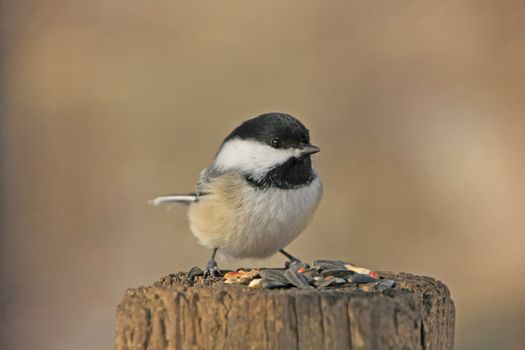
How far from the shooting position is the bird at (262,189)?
304 centimetres

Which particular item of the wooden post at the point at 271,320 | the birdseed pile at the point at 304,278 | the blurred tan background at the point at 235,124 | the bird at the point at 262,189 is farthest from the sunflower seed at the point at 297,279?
the blurred tan background at the point at 235,124

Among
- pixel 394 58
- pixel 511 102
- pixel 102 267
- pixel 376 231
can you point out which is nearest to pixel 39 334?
pixel 102 267

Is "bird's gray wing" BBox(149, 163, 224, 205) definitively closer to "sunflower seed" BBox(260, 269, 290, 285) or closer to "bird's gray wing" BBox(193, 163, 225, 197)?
"bird's gray wing" BBox(193, 163, 225, 197)

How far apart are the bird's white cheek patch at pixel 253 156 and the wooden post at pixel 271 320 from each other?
4.26 ft

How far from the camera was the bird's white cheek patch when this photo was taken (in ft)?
10.0

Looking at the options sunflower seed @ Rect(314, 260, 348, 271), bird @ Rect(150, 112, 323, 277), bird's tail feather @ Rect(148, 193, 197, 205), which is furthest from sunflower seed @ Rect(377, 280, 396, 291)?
bird's tail feather @ Rect(148, 193, 197, 205)

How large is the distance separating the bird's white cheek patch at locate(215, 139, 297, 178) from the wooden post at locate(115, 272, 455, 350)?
130cm

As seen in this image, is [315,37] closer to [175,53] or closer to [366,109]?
[366,109]

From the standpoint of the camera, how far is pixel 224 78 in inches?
233

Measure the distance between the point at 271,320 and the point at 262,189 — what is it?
1457 millimetres

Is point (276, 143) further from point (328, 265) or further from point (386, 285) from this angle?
point (386, 285)

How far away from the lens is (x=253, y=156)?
3.09m

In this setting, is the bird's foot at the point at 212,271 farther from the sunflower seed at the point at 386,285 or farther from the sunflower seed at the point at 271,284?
the sunflower seed at the point at 386,285

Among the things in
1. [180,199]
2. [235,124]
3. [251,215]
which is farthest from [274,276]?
[235,124]
